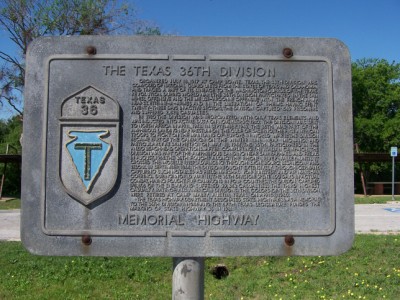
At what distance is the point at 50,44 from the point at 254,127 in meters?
1.71

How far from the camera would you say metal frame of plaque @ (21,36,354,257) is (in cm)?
336

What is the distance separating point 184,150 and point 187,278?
98 cm

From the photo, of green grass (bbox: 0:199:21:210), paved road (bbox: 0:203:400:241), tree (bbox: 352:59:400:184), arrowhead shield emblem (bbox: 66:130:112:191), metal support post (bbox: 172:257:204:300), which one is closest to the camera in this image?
arrowhead shield emblem (bbox: 66:130:112:191)

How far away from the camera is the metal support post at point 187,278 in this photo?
3438mm

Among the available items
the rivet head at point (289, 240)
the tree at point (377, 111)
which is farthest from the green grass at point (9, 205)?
the tree at point (377, 111)

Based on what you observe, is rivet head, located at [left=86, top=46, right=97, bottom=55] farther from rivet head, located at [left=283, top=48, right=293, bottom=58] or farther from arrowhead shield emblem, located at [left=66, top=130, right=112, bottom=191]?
rivet head, located at [left=283, top=48, right=293, bottom=58]

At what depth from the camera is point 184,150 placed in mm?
3406

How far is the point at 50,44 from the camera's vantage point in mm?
3529

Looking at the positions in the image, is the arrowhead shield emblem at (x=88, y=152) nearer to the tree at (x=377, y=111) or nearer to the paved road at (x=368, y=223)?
the paved road at (x=368, y=223)

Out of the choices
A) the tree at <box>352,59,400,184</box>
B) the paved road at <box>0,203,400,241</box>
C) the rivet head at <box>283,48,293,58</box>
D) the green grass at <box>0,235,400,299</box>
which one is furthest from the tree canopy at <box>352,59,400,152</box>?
the rivet head at <box>283,48,293,58</box>

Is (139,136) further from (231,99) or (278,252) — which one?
(278,252)

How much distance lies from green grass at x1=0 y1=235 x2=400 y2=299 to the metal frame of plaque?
250 cm

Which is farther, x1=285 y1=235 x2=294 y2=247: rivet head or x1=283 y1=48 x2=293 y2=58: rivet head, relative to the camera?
x1=283 y1=48 x2=293 y2=58: rivet head

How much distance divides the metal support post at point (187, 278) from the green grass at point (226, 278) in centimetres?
223
